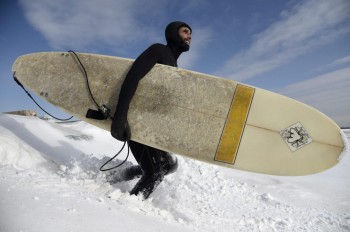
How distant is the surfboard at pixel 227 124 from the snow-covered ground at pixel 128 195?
2.14 ft

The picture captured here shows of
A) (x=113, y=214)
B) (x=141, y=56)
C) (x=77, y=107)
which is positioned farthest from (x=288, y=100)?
(x=77, y=107)

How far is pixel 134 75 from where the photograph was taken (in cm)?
281

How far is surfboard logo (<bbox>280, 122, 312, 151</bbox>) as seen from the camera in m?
3.12

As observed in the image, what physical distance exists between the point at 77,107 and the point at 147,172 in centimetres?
126

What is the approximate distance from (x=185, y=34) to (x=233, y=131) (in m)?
1.21

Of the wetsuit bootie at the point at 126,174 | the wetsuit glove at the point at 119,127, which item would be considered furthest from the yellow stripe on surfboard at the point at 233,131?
the wetsuit glove at the point at 119,127

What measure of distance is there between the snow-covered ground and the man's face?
1746mm

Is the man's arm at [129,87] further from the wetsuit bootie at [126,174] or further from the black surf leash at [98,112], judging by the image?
the wetsuit bootie at [126,174]

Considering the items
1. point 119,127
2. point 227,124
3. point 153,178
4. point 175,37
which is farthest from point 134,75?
point 227,124

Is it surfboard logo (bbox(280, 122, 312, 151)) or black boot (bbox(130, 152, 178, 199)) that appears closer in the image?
black boot (bbox(130, 152, 178, 199))

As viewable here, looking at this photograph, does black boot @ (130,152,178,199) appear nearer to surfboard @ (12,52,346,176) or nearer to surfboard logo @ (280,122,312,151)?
surfboard @ (12,52,346,176)

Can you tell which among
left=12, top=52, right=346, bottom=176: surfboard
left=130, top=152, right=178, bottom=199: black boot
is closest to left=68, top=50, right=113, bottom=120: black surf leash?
left=12, top=52, right=346, bottom=176: surfboard

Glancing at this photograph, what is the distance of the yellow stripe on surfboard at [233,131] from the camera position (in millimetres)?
3131

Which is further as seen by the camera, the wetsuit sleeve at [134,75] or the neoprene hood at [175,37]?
the neoprene hood at [175,37]
